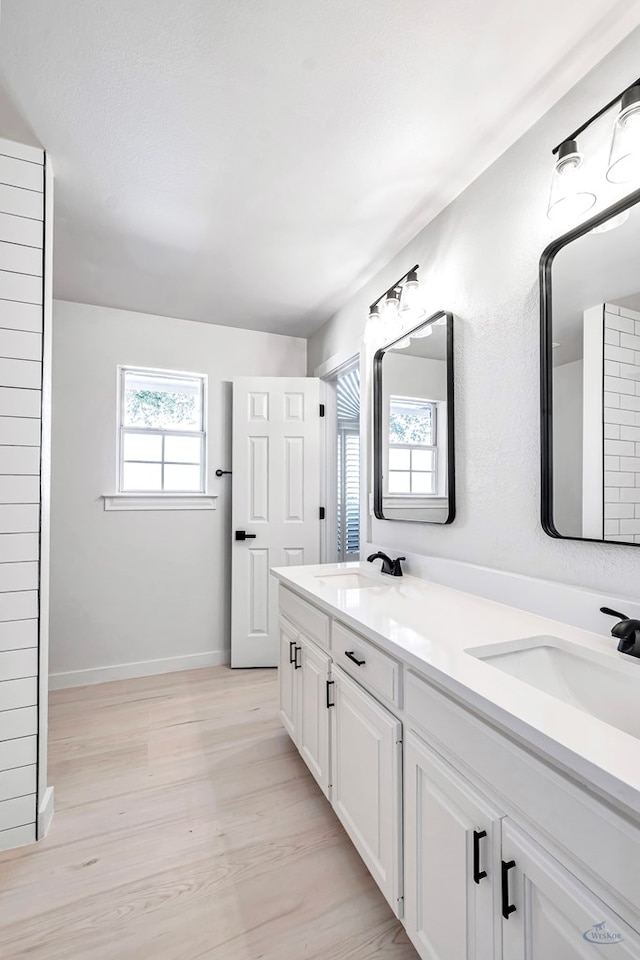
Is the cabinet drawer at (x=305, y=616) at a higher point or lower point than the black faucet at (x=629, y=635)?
lower

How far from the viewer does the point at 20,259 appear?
1.62m

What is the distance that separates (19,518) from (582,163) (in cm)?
214

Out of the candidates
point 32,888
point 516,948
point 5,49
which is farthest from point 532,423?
point 32,888

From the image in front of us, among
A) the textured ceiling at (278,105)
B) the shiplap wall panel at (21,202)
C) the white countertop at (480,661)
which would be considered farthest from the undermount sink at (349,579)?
the shiplap wall panel at (21,202)

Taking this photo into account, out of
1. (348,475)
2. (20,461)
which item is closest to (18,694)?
(20,461)

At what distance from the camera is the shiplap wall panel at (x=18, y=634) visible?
Result: 157 cm

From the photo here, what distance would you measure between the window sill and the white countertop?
4.52ft

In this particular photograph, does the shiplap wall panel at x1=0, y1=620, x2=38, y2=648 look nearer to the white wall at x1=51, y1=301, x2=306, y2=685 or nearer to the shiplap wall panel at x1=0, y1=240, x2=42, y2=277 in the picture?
the shiplap wall panel at x1=0, y1=240, x2=42, y2=277

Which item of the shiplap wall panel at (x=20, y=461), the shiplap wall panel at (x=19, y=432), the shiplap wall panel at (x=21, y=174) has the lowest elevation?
the shiplap wall panel at (x=20, y=461)

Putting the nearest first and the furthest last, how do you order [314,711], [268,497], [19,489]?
[19,489] < [314,711] < [268,497]

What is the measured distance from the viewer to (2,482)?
5.19 feet

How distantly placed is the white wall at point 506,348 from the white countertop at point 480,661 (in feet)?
0.67

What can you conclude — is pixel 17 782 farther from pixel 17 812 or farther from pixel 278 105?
pixel 278 105

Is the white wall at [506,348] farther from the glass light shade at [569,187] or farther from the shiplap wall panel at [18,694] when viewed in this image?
the shiplap wall panel at [18,694]
